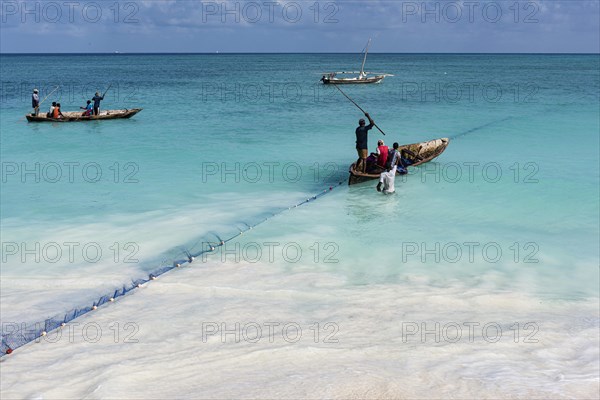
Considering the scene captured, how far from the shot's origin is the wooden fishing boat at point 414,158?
52.7 ft

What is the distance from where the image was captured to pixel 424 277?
33.9 ft

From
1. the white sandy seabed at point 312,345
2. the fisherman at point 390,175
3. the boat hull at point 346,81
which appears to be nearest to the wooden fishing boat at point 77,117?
the fisherman at point 390,175

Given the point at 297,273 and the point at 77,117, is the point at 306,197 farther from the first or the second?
the point at 77,117

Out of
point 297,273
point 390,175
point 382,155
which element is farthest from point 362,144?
point 297,273

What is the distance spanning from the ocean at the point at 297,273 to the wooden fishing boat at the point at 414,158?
0.35 m

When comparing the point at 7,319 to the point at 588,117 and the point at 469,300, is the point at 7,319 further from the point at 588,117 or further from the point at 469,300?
the point at 588,117

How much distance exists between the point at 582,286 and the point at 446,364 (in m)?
4.19

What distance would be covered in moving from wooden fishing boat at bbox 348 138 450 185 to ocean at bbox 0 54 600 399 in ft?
1.16

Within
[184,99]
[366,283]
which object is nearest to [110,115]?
[184,99]

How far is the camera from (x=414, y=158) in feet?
60.5

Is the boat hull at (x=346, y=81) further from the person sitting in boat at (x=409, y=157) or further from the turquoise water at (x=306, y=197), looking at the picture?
the person sitting in boat at (x=409, y=157)

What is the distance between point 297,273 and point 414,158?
9.10m

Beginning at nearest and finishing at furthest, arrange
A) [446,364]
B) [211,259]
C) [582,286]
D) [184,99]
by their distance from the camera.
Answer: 1. [446,364]
2. [582,286]
3. [211,259]
4. [184,99]

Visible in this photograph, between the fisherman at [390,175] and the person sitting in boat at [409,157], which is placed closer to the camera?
the fisherman at [390,175]
